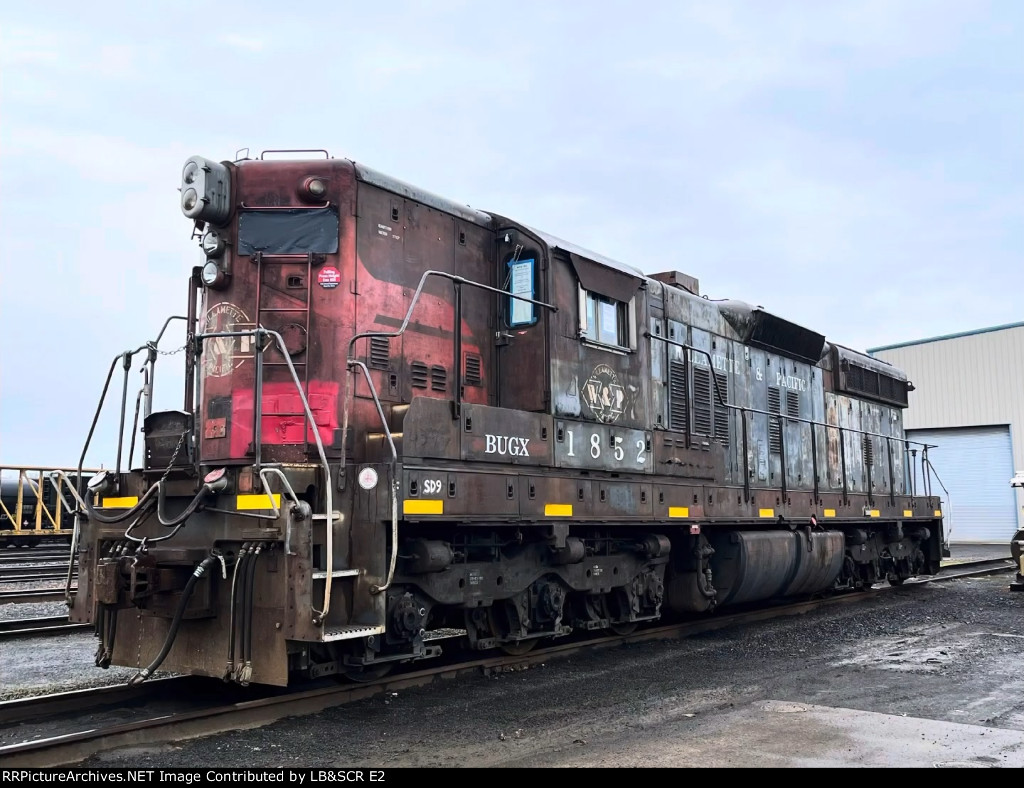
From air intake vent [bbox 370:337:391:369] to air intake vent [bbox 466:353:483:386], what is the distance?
906 millimetres

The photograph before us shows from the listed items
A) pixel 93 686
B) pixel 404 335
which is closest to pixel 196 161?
pixel 404 335

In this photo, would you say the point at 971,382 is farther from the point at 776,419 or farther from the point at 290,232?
the point at 290,232

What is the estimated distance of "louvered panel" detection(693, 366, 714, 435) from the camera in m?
10.5

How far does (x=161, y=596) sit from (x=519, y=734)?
8.85 ft

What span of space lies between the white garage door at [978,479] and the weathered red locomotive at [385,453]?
1062 inches

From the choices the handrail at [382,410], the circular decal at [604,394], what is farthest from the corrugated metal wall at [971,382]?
the handrail at [382,410]

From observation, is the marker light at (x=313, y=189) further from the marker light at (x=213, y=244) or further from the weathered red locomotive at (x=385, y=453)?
the marker light at (x=213, y=244)

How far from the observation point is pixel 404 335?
Answer: 24.5 feet

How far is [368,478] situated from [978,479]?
3249cm

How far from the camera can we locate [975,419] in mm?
33094

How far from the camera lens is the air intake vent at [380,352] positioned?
7.18m

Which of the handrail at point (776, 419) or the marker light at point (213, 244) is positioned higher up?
the marker light at point (213, 244)

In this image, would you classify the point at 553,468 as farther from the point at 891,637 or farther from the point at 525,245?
the point at 891,637

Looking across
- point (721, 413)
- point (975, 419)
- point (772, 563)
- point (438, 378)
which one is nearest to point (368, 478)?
point (438, 378)
